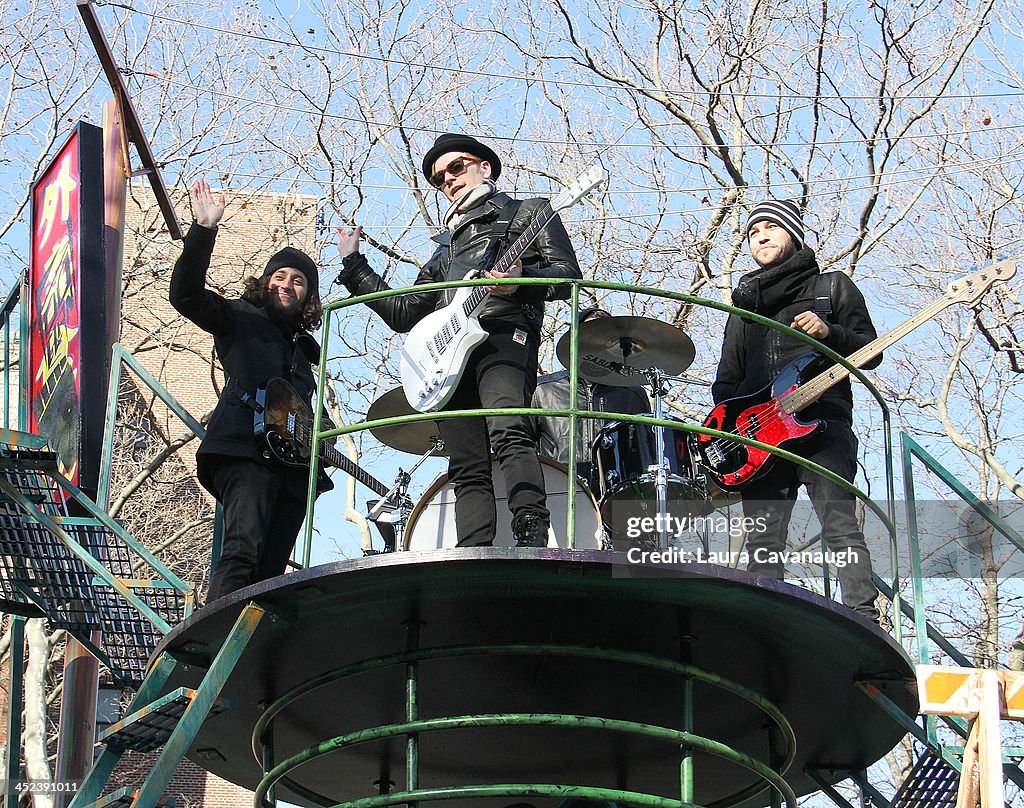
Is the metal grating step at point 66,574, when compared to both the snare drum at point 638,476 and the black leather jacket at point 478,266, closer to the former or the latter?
the black leather jacket at point 478,266

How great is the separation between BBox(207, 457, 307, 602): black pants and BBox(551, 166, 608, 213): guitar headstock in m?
2.29

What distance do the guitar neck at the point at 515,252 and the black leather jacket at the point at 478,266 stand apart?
69 millimetres

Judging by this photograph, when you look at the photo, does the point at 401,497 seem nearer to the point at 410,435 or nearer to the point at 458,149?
the point at 410,435

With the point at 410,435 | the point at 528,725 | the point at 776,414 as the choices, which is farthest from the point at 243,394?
the point at 776,414

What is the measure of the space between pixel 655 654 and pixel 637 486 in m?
0.96

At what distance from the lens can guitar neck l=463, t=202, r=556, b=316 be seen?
868cm

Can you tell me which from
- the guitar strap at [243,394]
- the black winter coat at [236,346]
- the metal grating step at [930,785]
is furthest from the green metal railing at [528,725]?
the guitar strap at [243,394]

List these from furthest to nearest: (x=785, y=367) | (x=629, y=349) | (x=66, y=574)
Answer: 1. (x=66, y=574)
2. (x=785, y=367)
3. (x=629, y=349)

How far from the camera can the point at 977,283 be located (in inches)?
413

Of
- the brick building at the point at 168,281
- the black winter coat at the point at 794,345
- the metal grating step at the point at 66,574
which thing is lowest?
the metal grating step at the point at 66,574

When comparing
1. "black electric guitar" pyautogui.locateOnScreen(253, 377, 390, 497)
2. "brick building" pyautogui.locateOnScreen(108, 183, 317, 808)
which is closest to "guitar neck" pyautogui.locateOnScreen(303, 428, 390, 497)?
"black electric guitar" pyautogui.locateOnScreen(253, 377, 390, 497)

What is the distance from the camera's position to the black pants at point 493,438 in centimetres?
814

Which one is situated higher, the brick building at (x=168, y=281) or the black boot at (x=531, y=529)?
the brick building at (x=168, y=281)

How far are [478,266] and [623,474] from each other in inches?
57.2
